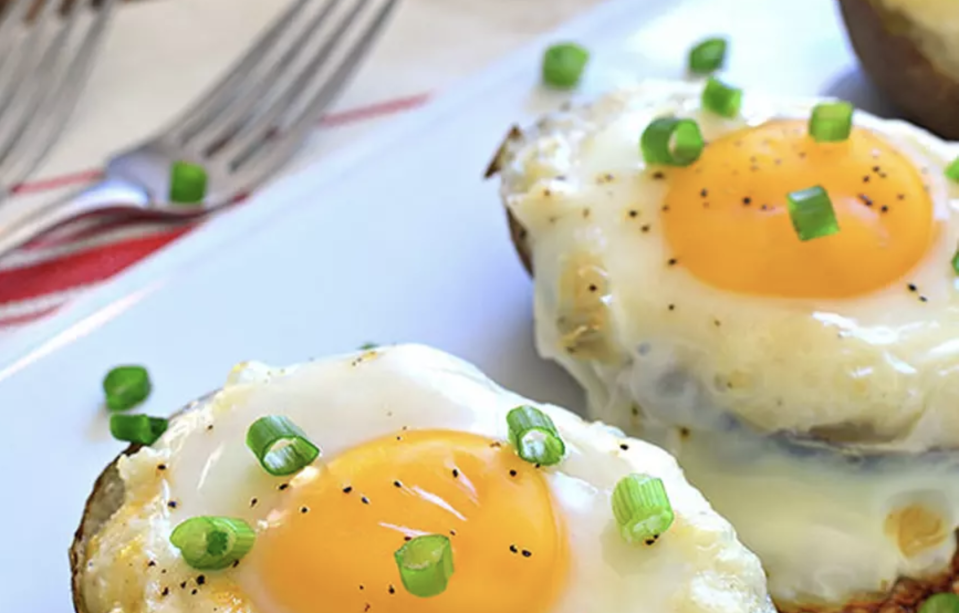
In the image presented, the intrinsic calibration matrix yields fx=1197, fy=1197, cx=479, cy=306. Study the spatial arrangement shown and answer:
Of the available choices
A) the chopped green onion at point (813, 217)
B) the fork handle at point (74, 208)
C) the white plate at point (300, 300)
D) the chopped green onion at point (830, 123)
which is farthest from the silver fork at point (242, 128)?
the chopped green onion at point (813, 217)

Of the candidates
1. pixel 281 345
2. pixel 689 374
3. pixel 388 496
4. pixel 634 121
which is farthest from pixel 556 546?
pixel 634 121

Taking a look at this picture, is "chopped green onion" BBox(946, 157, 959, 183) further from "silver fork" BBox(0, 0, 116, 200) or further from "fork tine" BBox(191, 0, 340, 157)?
"silver fork" BBox(0, 0, 116, 200)

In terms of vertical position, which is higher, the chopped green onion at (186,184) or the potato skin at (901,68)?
the chopped green onion at (186,184)

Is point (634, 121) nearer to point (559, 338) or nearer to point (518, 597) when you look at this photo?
point (559, 338)

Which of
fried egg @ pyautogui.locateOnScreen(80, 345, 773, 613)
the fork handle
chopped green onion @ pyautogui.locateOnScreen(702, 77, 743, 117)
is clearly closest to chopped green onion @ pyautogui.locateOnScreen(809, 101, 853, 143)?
chopped green onion @ pyautogui.locateOnScreen(702, 77, 743, 117)

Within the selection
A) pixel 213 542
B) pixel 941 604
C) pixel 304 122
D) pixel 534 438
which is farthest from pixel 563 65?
pixel 213 542

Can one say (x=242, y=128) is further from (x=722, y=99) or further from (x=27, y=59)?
(x=722, y=99)

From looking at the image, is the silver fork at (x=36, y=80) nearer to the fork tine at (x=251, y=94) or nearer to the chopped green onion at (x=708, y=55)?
the fork tine at (x=251, y=94)

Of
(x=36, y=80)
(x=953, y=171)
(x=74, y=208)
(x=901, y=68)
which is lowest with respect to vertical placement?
(x=901, y=68)
